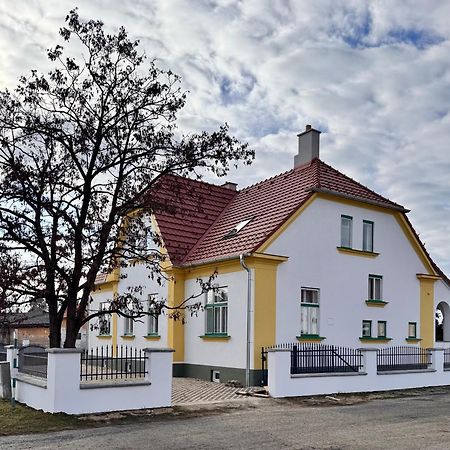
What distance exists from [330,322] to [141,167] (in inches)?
367

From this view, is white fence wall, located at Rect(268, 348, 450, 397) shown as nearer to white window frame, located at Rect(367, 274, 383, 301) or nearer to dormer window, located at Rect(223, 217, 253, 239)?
white window frame, located at Rect(367, 274, 383, 301)

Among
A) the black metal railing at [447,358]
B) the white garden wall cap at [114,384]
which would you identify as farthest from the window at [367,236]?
the white garden wall cap at [114,384]

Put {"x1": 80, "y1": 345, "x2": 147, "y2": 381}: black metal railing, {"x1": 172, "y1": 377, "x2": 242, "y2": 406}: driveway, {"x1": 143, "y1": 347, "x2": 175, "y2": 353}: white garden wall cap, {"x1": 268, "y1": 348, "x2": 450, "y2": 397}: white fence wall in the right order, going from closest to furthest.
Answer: {"x1": 80, "y1": 345, "x2": 147, "y2": 381}: black metal railing, {"x1": 143, "y1": 347, "x2": 175, "y2": 353}: white garden wall cap, {"x1": 172, "y1": 377, "x2": 242, "y2": 406}: driveway, {"x1": 268, "y1": 348, "x2": 450, "y2": 397}: white fence wall

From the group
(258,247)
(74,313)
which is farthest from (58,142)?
(258,247)

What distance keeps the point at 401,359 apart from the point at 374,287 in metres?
2.67

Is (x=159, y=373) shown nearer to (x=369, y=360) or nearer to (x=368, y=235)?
(x=369, y=360)

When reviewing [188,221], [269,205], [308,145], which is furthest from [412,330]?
[188,221]

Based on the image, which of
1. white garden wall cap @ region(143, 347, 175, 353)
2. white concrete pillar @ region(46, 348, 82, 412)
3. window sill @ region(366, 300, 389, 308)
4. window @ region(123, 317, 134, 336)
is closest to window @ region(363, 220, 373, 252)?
window sill @ region(366, 300, 389, 308)

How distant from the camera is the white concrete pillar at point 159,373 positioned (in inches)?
582

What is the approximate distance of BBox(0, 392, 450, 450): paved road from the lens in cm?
1077

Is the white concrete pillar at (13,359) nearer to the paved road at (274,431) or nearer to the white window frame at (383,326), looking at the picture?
the paved road at (274,431)

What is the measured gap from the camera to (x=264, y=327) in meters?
19.1

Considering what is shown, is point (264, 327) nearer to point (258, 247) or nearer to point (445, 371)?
point (258, 247)

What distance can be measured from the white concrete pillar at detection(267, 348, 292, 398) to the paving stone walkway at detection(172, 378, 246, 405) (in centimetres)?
87
